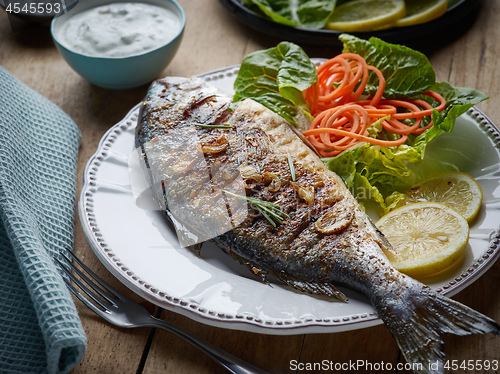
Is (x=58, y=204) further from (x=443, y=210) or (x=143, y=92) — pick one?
(x=443, y=210)

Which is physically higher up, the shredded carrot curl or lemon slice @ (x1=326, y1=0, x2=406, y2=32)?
lemon slice @ (x1=326, y1=0, x2=406, y2=32)

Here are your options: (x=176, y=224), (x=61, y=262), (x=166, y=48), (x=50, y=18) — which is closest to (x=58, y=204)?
(x=61, y=262)

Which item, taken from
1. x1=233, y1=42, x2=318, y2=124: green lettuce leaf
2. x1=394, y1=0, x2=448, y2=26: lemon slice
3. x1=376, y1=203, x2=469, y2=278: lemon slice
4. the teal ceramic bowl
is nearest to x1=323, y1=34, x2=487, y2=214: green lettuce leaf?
x1=376, y1=203, x2=469, y2=278: lemon slice

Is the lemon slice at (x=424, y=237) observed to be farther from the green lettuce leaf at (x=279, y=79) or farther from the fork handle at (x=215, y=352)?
the green lettuce leaf at (x=279, y=79)

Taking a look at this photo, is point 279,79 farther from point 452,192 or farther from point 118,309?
point 118,309

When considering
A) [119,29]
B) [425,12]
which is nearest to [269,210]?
[119,29]

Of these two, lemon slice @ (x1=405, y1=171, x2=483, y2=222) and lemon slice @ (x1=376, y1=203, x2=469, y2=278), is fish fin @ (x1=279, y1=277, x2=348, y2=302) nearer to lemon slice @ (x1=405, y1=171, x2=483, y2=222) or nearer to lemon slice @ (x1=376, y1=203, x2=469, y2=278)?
lemon slice @ (x1=376, y1=203, x2=469, y2=278)

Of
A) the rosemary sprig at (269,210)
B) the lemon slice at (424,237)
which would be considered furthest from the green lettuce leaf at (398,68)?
the rosemary sprig at (269,210)
